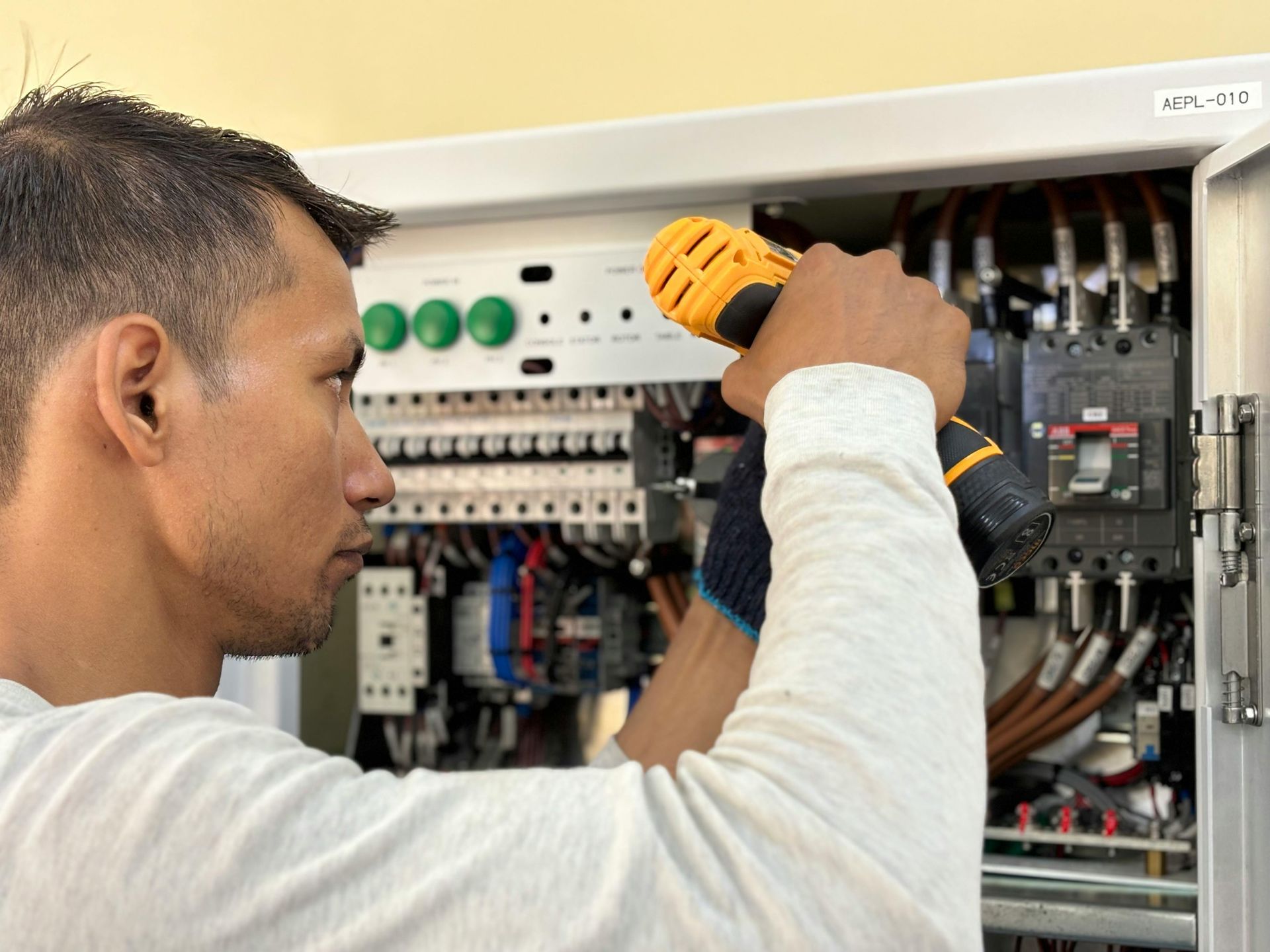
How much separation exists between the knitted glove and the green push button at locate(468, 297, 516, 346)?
0.96 ft

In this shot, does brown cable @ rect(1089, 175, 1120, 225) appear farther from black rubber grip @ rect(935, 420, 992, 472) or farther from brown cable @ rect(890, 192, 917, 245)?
black rubber grip @ rect(935, 420, 992, 472)

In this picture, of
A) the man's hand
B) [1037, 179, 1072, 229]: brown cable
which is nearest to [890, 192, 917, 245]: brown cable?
[1037, 179, 1072, 229]: brown cable

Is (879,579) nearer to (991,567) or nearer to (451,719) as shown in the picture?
(991,567)

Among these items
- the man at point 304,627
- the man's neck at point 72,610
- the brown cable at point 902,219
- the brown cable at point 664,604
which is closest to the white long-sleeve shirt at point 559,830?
the man at point 304,627

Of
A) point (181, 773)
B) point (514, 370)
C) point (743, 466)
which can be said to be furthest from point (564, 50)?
point (181, 773)

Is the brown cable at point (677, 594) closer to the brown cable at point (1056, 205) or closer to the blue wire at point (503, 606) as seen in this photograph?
the blue wire at point (503, 606)

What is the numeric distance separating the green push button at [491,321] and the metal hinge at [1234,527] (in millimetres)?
643

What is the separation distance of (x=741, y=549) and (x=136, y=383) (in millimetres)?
501

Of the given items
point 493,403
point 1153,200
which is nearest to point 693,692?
point 493,403

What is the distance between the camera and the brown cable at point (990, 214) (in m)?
1.21

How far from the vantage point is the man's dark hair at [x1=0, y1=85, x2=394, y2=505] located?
2.21 feet

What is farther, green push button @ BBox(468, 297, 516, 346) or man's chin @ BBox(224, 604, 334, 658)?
green push button @ BBox(468, 297, 516, 346)

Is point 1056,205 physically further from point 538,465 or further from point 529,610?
point 529,610

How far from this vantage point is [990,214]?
1.22m
